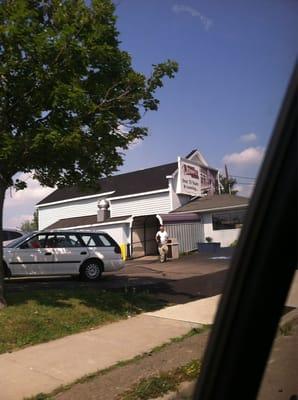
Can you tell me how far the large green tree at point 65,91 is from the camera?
854cm

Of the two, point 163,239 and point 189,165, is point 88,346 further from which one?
point 189,165

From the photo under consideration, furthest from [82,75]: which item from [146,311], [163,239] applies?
[163,239]

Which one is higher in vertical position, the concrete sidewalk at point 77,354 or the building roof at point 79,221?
the building roof at point 79,221

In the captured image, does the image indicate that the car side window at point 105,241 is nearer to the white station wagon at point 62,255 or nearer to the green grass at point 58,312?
the white station wagon at point 62,255

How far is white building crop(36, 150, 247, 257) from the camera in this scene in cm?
3038

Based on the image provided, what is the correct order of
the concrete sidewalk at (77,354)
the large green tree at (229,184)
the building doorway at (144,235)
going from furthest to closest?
1. the building doorway at (144,235)
2. the concrete sidewalk at (77,354)
3. the large green tree at (229,184)

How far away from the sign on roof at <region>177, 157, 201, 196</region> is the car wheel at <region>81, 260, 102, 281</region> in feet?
50.9

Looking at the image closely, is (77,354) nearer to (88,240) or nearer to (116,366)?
(116,366)

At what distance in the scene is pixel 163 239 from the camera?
2497 centimetres

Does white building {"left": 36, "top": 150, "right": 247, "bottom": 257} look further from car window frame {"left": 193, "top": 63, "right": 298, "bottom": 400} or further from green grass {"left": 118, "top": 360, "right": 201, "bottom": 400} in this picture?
car window frame {"left": 193, "top": 63, "right": 298, "bottom": 400}

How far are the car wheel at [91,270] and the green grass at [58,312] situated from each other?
4.49 metres

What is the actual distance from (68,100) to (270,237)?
292 inches

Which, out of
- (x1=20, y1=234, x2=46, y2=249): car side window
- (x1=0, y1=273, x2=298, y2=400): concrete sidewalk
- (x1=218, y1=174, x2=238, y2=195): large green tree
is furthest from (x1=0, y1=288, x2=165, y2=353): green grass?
(x1=20, y1=234, x2=46, y2=249): car side window

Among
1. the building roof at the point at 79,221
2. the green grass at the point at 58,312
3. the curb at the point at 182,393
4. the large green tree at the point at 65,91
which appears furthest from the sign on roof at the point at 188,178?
the curb at the point at 182,393
